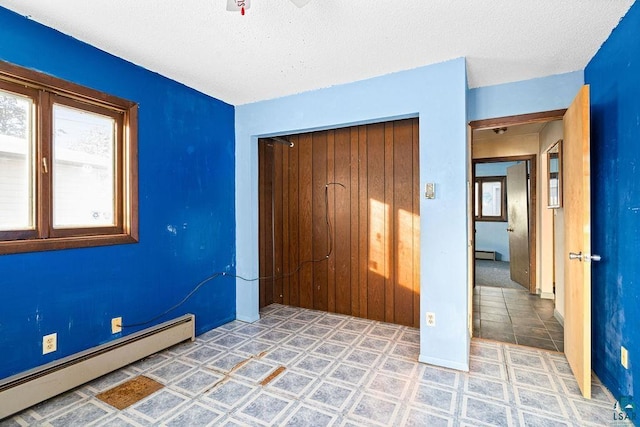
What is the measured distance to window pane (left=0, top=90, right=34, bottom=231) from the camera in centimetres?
195

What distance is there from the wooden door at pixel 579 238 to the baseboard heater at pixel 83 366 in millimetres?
2992

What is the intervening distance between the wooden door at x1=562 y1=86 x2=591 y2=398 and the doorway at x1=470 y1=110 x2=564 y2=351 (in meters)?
0.57

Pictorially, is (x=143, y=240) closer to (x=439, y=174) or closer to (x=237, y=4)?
(x=237, y=4)

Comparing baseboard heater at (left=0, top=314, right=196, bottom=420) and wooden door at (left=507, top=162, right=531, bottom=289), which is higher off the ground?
wooden door at (left=507, top=162, right=531, bottom=289)

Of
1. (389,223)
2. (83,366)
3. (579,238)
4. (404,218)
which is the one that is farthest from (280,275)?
(579,238)

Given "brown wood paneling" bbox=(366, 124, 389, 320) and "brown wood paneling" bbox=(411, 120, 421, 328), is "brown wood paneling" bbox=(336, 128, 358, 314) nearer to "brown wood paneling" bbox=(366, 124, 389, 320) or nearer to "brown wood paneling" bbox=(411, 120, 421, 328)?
"brown wood paneling" bbox=(366, 124, 389, 320)

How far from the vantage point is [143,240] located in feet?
8.66

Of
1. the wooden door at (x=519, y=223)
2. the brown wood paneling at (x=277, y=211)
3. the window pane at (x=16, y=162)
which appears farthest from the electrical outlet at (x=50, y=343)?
the wooden door at (x=519, y=223)

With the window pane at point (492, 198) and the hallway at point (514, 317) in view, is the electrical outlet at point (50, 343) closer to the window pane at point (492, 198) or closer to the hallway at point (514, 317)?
the hallway at point (514, 317)

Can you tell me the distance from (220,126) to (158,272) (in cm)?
161

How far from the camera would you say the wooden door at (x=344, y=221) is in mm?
3301

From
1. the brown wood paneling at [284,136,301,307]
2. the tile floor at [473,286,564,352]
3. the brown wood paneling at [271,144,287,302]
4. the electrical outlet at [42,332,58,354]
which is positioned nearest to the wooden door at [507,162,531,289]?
the tile floor at [473,286,564,352]

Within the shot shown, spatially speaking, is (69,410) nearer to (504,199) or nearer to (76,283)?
(76,283)

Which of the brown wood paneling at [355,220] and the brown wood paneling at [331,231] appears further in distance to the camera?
the brown wood paneling at [331,231]
